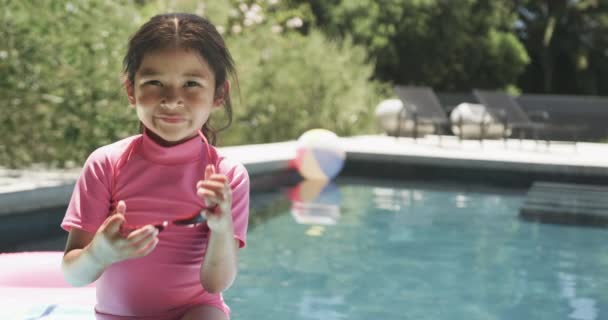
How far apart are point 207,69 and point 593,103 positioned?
17787 mm

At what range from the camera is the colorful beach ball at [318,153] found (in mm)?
9297

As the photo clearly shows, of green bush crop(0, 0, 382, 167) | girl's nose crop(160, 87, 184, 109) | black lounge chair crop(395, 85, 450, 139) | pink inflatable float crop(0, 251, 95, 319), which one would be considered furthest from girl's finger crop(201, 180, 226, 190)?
black lounge chair crop(395, 85, 450, 139)

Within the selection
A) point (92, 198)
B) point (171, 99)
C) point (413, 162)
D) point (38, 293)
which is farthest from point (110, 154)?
point (413, 162)

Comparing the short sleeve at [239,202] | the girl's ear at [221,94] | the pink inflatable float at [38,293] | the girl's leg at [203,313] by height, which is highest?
the girl's ear at [221,94]

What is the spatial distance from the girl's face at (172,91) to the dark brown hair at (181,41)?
0.06ft

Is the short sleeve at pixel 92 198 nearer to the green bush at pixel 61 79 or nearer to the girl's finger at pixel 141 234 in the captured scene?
the girl's finger at pixel 141 234

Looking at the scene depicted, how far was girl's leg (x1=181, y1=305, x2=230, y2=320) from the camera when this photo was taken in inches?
69.7

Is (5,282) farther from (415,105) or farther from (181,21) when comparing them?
(415,105)

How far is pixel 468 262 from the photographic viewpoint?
5.75 m

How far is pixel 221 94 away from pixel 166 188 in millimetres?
254

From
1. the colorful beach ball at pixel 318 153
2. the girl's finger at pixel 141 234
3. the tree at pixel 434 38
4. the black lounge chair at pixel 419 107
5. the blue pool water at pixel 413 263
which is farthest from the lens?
the tree at pixel 434 38

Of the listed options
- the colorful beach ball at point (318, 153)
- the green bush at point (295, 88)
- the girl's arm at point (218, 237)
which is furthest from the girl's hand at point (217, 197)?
the green bush at point (295, 88)

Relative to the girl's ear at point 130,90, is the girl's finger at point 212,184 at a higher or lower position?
lower

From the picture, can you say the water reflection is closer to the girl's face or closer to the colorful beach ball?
the colorful beach ball
